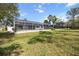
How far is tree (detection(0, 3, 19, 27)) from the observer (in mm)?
1939

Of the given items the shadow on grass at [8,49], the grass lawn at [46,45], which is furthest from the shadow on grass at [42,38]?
the shadow on grass at [8,49]

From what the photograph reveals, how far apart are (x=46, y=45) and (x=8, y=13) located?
0.58 metres

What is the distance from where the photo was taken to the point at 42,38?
195 cm

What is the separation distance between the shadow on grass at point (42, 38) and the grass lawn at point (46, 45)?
0.02 meters

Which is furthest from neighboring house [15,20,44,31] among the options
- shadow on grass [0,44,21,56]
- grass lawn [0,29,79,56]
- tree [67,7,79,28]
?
tree [67,7,79,28]

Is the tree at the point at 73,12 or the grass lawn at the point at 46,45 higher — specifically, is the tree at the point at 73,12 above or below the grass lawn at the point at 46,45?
above

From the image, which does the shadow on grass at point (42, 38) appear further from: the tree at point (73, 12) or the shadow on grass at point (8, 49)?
the tree at point (73, 12)

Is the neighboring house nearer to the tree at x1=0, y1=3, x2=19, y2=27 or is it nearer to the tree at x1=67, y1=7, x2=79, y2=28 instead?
the tree at x1=0, y1=3, x2=19, y2=27

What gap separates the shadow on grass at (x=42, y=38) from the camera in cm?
195

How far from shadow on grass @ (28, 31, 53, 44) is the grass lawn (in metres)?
0.02

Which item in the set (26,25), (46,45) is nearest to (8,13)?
(26,25)

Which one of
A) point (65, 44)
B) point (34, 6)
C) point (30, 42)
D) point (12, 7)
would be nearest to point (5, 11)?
point (12, 7)

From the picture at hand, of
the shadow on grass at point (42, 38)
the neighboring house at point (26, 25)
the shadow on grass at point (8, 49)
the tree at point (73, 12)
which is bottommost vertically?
the shadow on grass at point (8, 49)

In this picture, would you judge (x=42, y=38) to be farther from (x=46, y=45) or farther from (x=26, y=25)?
(x=26, y=25)
